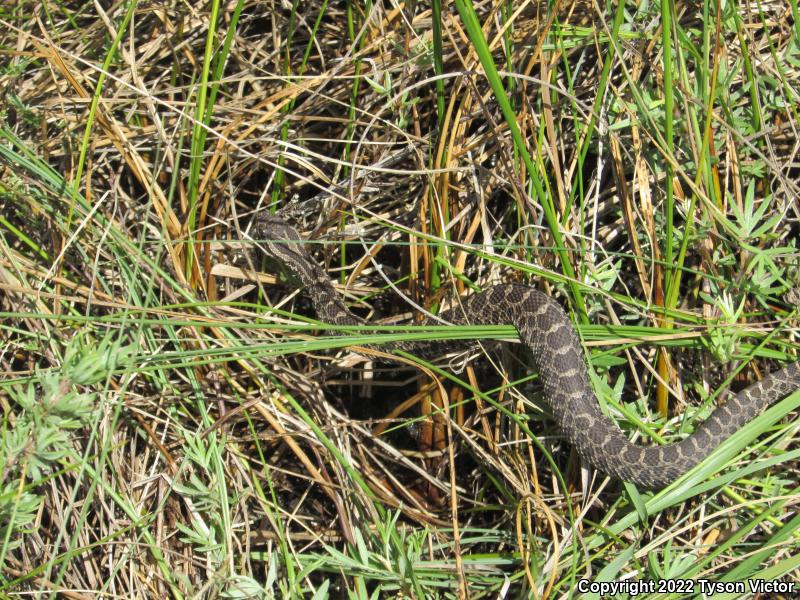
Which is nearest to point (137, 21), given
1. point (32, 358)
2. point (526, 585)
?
point (32, 358)

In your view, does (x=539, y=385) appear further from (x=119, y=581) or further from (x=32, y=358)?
(x=32, y=358)

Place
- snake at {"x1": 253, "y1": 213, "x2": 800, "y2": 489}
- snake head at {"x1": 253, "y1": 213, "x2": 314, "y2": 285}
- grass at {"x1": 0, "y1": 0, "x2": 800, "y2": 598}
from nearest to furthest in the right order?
1. grass at {"x1": 0, "y1": 0, "x2": 800, "y2": 598}
2. snake at {"x1": 253, "y1": 213, "x2": 800, "y2": 489}
3. snake head at {"x1": 253, "y1": 213, "x2": 314, "y2": 285}

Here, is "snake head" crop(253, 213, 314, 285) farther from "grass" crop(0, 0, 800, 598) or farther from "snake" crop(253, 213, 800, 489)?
"snake" crop(253, 213, 800, 489)

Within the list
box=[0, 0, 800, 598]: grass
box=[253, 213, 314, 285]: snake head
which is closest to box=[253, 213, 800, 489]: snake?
box=[0, 0, 800, 598]: grass

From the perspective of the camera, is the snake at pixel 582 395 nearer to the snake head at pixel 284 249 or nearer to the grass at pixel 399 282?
the grass at pixel 399 282

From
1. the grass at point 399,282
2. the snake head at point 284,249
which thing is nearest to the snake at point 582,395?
the grass at point 399,282

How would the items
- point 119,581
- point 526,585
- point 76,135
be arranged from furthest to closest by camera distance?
point 76,135
point 119,581
point 526,585

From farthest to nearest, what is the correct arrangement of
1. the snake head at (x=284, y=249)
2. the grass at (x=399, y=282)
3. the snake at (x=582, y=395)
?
the snake head at (x=284, y=249), the snake at (x=582, y=395), the grass at (x=399, y=282)
